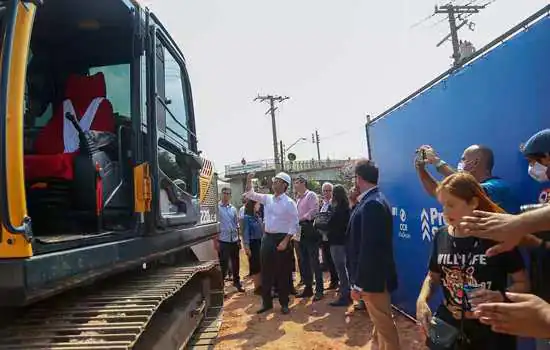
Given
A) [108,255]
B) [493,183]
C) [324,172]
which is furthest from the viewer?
[324,172]

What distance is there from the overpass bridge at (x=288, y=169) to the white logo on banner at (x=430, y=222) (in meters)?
30.9

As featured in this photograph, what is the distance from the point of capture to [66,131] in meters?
2.64

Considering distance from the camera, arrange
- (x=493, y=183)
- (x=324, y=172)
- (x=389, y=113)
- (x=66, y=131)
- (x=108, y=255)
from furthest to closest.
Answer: (x=324, y=172), (x=389, y=113), (x=493, y=183), (x=66, y=131), (x=108, y=255)

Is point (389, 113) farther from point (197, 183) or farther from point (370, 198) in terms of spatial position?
point (197, 183)

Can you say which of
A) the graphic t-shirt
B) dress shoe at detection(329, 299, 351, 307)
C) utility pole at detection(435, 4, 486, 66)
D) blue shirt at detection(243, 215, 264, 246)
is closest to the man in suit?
the graphic t-shirt

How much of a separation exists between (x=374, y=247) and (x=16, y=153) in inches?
97.2

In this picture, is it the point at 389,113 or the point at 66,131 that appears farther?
the point at 389,113

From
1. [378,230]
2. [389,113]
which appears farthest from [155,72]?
[389,113]

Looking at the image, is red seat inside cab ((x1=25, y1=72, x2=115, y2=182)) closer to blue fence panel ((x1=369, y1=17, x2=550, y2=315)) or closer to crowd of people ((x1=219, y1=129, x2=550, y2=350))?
crowd of people ((x1=219, y1=129, x2=550, y2=350))

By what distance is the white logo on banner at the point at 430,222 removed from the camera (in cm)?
408

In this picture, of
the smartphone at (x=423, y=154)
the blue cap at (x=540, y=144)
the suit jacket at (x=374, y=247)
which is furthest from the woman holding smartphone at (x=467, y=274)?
the smartphone at (x=423, y=154)

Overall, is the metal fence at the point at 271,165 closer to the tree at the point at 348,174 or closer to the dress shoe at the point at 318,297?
the tree at the point at 348,174

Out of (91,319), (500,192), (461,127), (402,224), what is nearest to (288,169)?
(402,224)

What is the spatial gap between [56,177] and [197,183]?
1.77 m
